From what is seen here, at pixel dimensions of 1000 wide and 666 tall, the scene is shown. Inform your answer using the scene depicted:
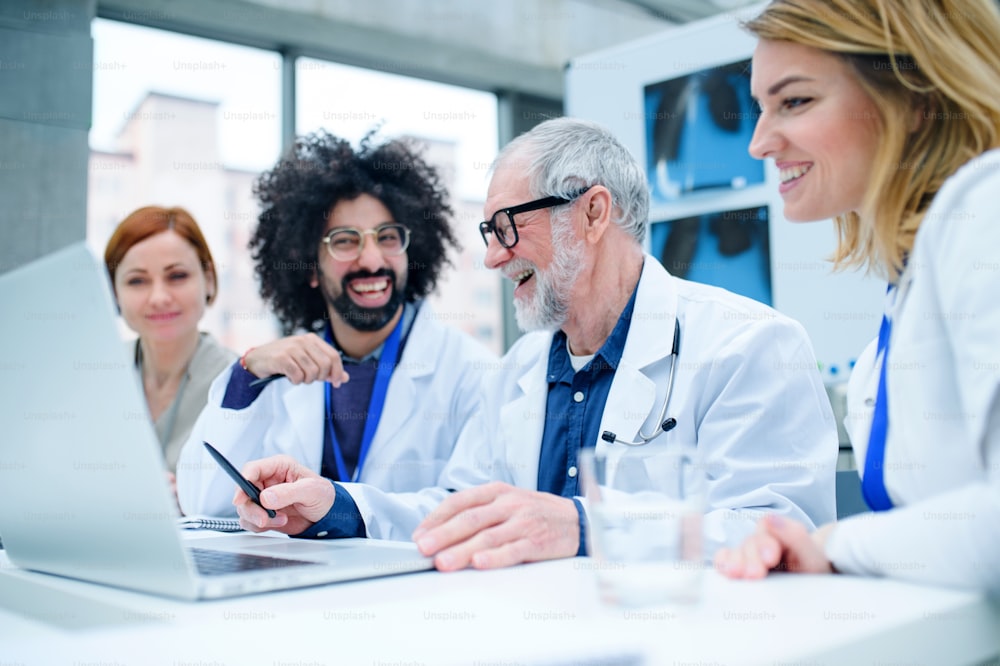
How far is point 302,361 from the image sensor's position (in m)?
2.20

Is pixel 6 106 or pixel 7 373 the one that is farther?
pixel 6 106

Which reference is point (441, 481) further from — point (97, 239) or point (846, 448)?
point (97, 239)

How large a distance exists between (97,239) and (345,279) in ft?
6.26

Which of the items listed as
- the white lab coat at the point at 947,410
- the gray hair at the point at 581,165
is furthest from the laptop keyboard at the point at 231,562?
the gray hair at the point at 581,165

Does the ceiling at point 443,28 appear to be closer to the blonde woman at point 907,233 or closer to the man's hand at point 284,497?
the man's hand at point 284,497

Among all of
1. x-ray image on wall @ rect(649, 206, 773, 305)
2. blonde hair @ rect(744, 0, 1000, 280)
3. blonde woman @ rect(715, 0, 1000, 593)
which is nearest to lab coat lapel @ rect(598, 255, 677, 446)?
blonde woman @ rect(715, 0, 1000, 593)

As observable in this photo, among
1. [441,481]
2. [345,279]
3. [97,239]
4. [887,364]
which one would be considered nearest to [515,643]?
[887,364]

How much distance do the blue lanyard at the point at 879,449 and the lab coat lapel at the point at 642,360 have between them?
59 centimetres

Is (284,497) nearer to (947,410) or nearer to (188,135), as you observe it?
(947,410)

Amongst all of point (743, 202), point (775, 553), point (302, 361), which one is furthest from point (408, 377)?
point (775, 553)

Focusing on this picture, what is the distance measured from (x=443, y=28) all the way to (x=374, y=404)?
324 cm

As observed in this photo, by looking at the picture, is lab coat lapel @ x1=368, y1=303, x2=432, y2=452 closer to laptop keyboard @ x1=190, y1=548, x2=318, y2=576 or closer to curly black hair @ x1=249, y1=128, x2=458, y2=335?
curly black hair @ x1=249, y1=128, x2=458, y2=335

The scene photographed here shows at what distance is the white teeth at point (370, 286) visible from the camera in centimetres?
262

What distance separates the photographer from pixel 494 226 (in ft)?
6.78
